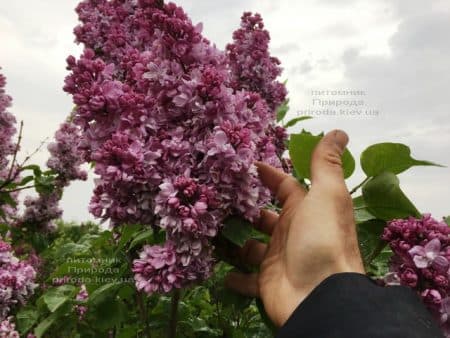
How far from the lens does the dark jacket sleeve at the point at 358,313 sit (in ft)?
4.33

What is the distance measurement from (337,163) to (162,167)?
50cm

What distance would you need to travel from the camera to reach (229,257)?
193cm

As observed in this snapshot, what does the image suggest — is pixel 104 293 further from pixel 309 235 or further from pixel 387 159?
pixel 387 159

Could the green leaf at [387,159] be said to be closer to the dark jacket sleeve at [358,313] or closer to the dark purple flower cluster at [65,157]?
the dark jacket sleeve at [358,313]

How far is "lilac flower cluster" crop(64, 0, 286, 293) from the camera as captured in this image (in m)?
1.61

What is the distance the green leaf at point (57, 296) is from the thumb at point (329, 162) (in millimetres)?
1418

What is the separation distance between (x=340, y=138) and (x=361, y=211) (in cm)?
34

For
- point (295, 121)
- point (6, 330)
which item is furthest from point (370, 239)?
point (6, 330)

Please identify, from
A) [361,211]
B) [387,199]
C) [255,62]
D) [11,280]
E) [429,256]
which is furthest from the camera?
[255,62]

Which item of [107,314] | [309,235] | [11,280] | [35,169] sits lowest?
[107,314]

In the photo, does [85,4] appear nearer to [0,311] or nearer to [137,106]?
[0,311]

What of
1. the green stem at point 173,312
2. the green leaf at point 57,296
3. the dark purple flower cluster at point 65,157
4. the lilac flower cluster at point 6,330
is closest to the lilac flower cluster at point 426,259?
the green stem at point 173,312

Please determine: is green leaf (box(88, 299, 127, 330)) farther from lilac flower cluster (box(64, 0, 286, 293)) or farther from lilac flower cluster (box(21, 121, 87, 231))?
lilac flower cluster (box(21, 121, 87, 231))

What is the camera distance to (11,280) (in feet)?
10.1
